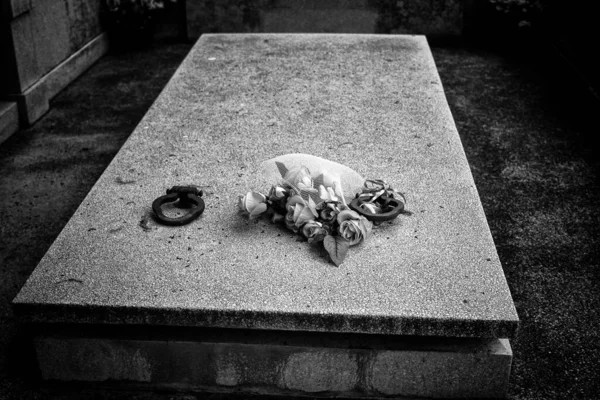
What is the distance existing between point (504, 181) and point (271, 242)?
5.86 ft

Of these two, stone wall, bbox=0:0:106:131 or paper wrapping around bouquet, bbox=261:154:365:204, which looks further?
stone wall, bbox=0:0:106:131

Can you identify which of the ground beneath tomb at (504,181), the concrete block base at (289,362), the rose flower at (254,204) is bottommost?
the ground beneath tomb at (504,181)

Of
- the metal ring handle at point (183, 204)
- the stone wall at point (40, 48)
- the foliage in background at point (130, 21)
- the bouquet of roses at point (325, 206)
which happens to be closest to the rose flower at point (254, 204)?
the bouquet of roses at point (325, 206)

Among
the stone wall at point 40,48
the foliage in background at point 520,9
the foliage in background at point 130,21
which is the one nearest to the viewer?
the stone wall at point 40,48

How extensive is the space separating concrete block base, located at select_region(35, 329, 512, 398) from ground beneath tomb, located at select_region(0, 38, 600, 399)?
0.11 metres

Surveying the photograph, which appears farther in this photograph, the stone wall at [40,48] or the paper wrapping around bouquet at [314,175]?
the stone wall at [40,48]

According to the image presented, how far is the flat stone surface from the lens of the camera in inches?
71.9

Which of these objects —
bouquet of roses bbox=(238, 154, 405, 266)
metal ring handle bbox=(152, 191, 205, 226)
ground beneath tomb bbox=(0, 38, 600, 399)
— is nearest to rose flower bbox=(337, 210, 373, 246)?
bouquet of roses bbox=(238, 154, 405, 266)

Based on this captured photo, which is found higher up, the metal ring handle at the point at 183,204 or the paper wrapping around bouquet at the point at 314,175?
the paper wrapping around bouquet at the point at 314,175

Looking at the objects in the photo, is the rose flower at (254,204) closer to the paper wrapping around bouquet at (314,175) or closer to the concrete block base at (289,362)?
the paper wrapping around bouquet at (314,175)

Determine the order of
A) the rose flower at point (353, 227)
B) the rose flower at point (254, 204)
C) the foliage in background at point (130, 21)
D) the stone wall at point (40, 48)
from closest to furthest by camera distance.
A: 1. the rose flower at point (353, 227)
2. the rose flower at point (254, 204)
3. the stone wall at point (40, 48)
4. the foliage in background at point (130, 21)

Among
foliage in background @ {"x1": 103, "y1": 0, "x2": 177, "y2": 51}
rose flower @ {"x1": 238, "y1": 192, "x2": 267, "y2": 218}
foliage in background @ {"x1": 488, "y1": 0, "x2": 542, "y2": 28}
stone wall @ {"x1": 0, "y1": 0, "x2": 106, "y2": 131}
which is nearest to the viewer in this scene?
rose flower @ {"x1": 238, "y1": 192, "x2": 267, "y2": 218}

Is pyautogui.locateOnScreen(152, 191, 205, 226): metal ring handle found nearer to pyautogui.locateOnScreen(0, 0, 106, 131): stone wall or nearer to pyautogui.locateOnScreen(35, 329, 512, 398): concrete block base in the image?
pyautogui.locateOnScreen(35, 329, 512, 398): concrete block base

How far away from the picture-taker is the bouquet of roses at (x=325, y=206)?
2.03m
